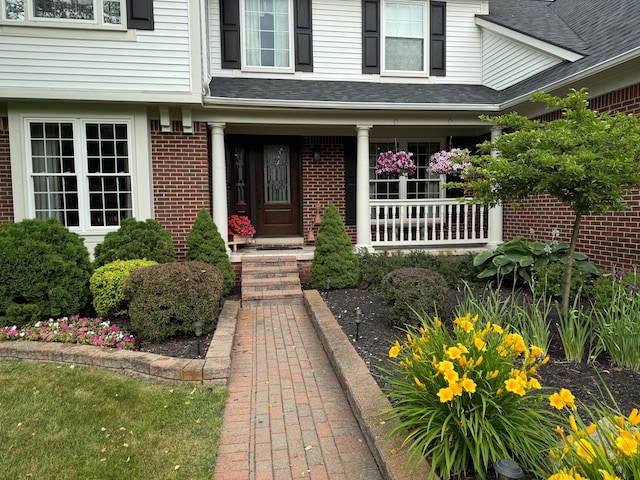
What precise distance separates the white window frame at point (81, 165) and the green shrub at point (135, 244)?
3.79 ft

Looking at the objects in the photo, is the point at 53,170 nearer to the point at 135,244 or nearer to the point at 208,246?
the point at 135,244

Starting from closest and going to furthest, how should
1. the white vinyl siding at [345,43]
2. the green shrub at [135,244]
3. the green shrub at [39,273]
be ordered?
1. the green shrub at [39,273]
2. the green shrub at [135,244]
3. the white vinyl siding at [345,43]

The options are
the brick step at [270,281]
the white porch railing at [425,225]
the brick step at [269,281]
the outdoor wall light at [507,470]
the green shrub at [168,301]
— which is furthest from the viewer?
the white porch railing at [425,225]

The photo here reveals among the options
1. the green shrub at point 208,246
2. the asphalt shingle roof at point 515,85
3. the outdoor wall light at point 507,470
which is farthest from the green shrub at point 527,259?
the outdoor wall light at point 507,470

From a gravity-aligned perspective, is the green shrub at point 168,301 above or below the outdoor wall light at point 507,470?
above

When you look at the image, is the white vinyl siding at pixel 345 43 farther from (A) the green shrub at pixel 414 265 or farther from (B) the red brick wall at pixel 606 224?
(A) the green shrub at pixel 414 265

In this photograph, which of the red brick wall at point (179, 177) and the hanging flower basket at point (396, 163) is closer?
the red brick wall at point (179, 177)

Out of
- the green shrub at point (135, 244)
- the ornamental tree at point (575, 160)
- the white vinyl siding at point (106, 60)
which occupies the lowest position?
the green shrub at point (135, 244)

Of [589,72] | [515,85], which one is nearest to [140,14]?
[589,72]

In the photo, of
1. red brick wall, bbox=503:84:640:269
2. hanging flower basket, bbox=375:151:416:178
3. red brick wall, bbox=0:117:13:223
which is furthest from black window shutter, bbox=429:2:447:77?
red brick wall, bbox=0:117:13:223

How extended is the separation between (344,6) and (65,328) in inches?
304

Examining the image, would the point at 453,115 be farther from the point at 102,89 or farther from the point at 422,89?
the point at 102,89

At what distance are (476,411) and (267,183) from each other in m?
7.34

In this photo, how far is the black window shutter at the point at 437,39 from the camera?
875cm
